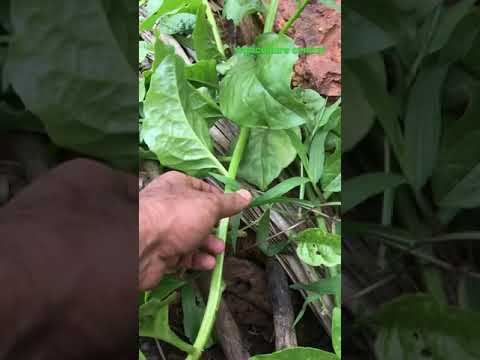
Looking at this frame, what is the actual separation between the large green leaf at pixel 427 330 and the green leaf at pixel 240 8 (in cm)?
19

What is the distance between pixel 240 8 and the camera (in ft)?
1.02

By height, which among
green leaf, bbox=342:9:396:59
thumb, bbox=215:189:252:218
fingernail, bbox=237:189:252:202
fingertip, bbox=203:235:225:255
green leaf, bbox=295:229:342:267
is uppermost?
green leaf, bbox=342:9:396:59

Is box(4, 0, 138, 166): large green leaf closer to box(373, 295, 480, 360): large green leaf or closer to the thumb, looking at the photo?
the thumb

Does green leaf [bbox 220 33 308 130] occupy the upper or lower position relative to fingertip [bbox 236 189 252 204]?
upper

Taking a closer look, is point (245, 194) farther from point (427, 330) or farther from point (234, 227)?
point (427, 330)

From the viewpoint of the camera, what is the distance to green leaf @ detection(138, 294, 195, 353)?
11.8 inches

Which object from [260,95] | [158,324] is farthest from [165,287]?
[260,95]

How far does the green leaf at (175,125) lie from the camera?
0.31m

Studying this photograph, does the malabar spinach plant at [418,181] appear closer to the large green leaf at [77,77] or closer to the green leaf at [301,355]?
the green leaf at [301,355]

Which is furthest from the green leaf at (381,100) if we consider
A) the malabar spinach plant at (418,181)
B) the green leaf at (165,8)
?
the green leaf at (165,8)

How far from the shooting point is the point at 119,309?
27 centimetres

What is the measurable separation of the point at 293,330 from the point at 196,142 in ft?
0.41

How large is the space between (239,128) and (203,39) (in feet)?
0.19

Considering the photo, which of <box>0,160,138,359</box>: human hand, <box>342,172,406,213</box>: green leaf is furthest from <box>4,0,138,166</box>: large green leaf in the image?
<box>342,172,406,213</box>: green leaf
